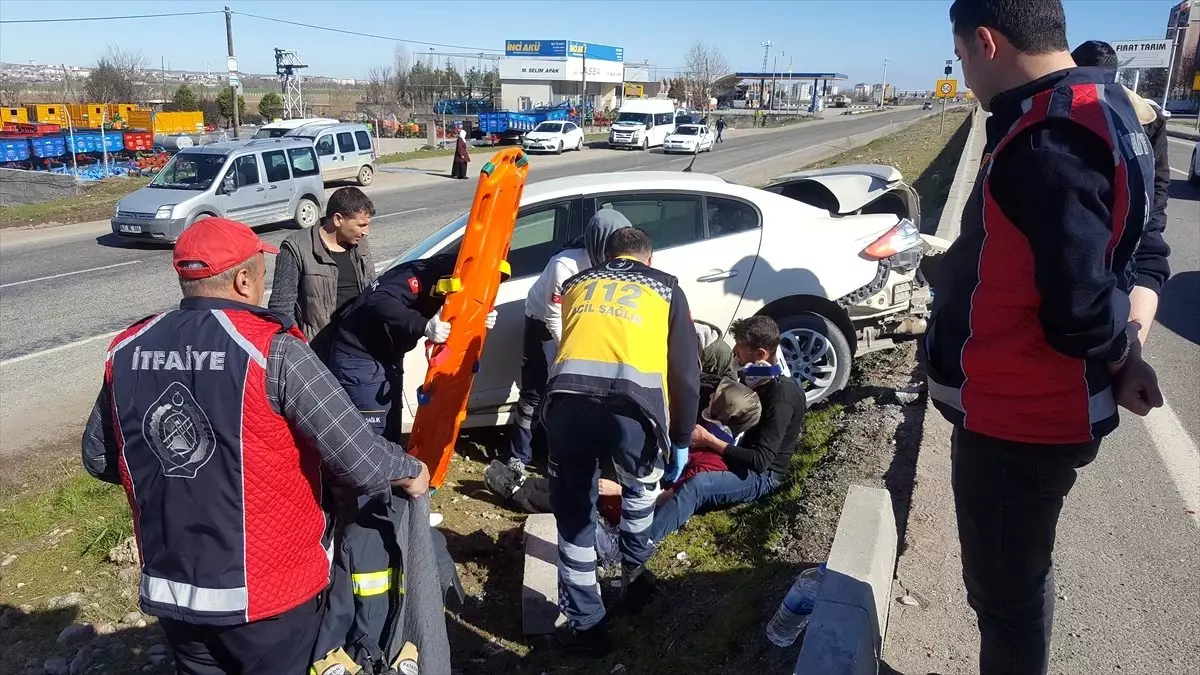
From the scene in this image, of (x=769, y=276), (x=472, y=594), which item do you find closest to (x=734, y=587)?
(x=472, y=594)

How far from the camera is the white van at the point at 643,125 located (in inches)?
1555

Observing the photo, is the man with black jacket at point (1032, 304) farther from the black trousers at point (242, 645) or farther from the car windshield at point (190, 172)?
the car windshield at point (190, 172)

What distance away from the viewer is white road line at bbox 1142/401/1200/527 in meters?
4.18

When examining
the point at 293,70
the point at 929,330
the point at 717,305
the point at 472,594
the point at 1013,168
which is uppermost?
the point at 293,70

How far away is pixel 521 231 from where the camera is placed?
543 centimetres

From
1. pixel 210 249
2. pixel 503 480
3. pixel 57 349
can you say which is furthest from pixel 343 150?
pixel 210 249

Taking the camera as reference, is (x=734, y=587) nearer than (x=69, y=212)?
Yes

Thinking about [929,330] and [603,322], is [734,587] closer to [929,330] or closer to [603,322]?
[603,322]

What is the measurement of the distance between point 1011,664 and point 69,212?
2155 cm

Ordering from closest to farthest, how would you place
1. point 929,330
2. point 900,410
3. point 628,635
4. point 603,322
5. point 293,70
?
point 929,330
point 603,322
point 628,635
point 900,410
point 293,70

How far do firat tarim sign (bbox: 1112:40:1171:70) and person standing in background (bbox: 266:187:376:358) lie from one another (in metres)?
59.8

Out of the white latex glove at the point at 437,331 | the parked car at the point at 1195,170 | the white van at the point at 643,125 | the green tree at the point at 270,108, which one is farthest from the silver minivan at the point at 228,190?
the green tree at the point at 270,108

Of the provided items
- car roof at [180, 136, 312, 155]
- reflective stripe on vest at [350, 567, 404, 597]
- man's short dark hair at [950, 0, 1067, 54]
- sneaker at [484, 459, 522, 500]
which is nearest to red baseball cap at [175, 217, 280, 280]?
reflective stripe on vest at [350, 567, 404, 597]

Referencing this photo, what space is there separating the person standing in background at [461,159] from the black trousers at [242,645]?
25.1 metres
